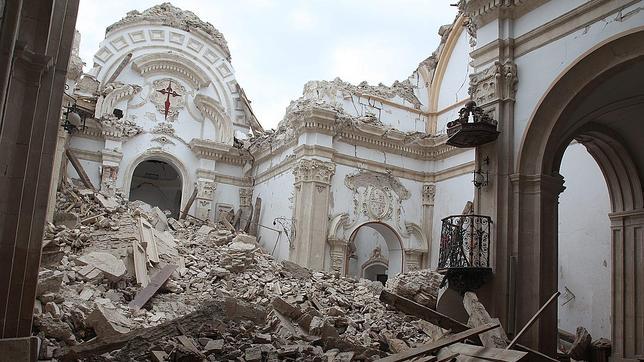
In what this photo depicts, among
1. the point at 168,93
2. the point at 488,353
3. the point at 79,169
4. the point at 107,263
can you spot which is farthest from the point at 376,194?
the point at 488,353

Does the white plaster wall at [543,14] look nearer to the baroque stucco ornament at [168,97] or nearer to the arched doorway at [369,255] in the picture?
the arched doorway at [369,255]

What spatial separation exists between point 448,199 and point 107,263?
1146cm

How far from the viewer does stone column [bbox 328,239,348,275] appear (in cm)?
1761

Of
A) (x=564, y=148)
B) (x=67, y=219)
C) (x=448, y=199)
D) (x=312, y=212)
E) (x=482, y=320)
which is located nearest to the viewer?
(x=482, y=320)

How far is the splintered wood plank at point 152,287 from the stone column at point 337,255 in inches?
226

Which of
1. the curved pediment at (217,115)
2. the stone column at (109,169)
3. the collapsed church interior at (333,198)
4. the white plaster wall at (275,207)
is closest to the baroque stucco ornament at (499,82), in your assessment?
the collapsed church interior at (333,198)

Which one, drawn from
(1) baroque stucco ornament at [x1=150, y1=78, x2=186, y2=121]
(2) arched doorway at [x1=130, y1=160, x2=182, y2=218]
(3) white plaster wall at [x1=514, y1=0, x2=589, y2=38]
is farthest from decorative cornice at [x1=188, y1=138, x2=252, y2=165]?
(3) white plaster wall at [x1=514, y1=0, x2=589, y2=38]

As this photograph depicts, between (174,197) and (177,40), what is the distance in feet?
29.0

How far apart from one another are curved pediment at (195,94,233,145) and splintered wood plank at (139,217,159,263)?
8.07 meters

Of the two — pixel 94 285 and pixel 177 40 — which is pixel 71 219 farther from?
pixel 177 40

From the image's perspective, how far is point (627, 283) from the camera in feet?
37.4

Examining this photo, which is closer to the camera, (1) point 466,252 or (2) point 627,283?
(1) point 466,252

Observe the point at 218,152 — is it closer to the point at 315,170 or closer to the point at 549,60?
the point at 315,170

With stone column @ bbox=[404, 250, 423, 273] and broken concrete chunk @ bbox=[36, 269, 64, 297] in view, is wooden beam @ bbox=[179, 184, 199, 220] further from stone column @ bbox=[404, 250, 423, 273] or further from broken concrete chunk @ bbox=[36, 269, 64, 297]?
broken concrete chunk @ bbox=[36, 269, 64, 297]
